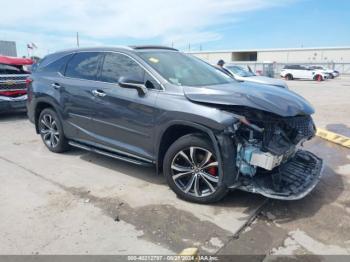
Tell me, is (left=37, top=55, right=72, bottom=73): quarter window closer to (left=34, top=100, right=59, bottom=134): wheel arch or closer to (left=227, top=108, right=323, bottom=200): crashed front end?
(left=34, top=100, right=59, bottom=134): wheel arch

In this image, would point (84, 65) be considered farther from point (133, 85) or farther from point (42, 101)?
point (133, 85)

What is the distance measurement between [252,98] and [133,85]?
4.86 feet

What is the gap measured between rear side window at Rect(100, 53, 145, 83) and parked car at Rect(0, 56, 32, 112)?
509 cm

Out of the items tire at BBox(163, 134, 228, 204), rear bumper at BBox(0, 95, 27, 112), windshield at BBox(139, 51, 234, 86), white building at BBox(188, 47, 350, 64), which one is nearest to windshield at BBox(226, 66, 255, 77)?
rear bumper at BBox(0, 95, 27, 112)

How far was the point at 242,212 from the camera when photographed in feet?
13.3

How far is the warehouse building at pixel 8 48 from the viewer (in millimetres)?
27547

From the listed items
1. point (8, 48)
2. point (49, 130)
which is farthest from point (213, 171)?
point (8, 48)

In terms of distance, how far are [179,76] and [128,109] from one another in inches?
31.3

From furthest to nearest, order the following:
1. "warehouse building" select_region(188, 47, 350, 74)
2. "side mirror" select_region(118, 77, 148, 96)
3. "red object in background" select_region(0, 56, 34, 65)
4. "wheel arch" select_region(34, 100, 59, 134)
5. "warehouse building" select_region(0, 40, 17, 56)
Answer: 1. "warehouse building" select_region(188, 47, 350, 74)
2. "warehouse building" select_region(0, 40, 17, 56)
3. "red object in background" select_region(0, 56, 34, 65)
4. "wheel arch" select_region(34, 100, 59, 134)
5. "side mirror" select_region(118, 77, 148, 96)

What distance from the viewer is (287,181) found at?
163 inches

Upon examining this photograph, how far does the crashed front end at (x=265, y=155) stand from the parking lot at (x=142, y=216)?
0.30 m

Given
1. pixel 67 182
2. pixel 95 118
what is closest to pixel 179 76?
pixel 95 118

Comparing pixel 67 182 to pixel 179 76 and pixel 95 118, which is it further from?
pixel 179 76

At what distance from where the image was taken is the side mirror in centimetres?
445
